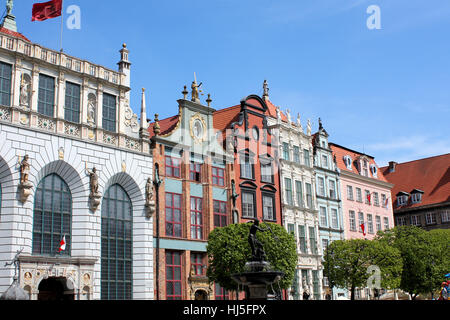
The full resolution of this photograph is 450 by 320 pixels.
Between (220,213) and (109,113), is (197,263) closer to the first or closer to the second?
(220,213)

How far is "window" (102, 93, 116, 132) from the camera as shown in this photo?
3475cm

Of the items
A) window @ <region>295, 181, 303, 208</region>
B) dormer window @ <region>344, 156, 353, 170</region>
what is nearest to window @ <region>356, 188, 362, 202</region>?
dormer window @ <region>344, 156, 353, 170</region>

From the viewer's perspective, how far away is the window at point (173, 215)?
37094 mm

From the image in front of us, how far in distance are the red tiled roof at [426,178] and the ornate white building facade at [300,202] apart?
24.5 metres

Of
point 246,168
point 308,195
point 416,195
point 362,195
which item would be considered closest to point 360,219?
point 362,195

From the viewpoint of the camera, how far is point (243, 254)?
3431cm

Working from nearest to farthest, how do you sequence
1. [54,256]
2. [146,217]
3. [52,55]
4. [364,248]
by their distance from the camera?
[54,256] → [52,55] → [146,217] → [364,248]

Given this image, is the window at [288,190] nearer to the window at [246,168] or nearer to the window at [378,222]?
the window at [246,168]

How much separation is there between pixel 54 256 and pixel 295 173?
2538 cm

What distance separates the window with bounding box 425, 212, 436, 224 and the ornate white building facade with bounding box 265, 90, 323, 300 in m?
23.5

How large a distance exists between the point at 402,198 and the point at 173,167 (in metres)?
42.5

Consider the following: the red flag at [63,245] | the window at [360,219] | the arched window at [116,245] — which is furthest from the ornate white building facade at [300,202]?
the red flag at [63,245]
